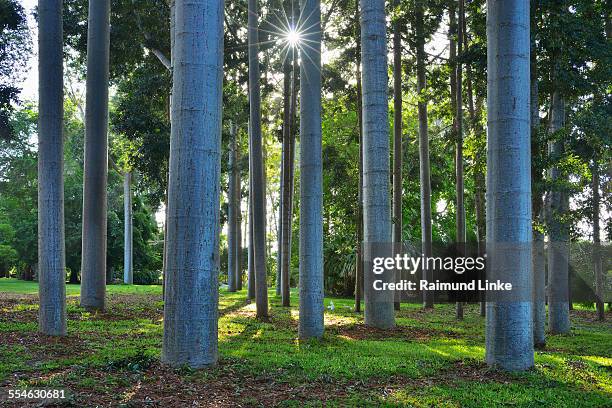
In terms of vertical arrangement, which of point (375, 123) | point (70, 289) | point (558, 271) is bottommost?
point (70, 289)

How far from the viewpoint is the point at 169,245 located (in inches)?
278

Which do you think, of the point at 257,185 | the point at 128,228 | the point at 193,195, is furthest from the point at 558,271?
the point at 128,228

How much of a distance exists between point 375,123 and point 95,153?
6570mm

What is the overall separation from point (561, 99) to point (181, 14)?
31.6ft

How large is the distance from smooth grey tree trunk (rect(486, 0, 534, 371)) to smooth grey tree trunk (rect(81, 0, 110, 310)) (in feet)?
29.9

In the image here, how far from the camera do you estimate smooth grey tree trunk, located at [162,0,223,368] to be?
6.97 metres

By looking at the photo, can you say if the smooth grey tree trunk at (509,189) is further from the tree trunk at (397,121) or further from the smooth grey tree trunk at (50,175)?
the tree trunk at (397,121)

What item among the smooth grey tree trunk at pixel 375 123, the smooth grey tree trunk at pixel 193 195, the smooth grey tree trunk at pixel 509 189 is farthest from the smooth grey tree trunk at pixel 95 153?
the smooth grey tree trunk at pixel 509 189

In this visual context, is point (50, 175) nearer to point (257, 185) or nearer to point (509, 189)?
point (257, 185)

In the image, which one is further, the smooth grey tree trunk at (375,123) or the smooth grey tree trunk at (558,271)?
the smooth grey tree trunk at (558,271)

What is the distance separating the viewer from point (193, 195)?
277 inches

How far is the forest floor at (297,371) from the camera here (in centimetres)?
608

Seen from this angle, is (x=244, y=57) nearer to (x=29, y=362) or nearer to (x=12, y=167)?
(x=29, y=362)

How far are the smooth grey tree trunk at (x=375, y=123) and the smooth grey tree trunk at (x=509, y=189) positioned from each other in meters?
3.88
